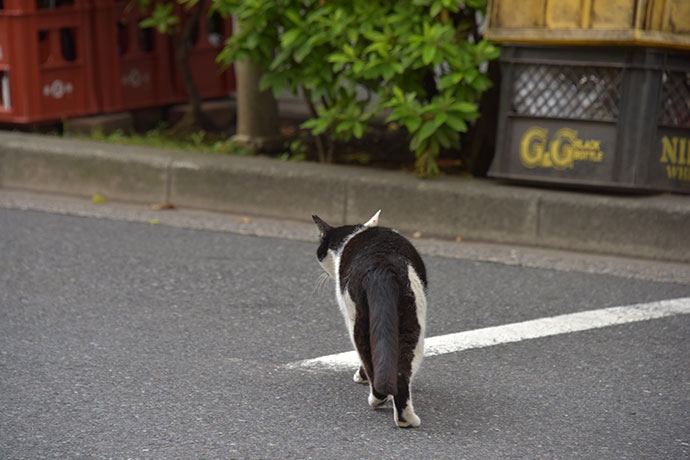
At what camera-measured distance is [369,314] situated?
124 inches

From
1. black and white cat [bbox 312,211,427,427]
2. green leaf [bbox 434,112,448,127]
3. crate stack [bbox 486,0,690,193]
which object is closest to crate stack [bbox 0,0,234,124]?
green leaf [bbox 434,112,448,127]

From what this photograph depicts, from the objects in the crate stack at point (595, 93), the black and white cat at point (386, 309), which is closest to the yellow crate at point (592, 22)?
the crate stack at point (595, 93)

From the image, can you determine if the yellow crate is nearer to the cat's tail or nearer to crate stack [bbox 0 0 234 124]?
the cat's tail

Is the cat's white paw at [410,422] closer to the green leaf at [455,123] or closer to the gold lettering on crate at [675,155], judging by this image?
the green leaf at [455,123]

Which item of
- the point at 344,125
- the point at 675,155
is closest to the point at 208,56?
the point at 344,125

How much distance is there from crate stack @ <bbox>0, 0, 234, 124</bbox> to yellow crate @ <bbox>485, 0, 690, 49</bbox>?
362 centimetres

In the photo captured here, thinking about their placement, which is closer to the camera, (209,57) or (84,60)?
(84,60)

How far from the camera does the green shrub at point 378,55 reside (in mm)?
5469

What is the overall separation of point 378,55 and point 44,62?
3.09 m

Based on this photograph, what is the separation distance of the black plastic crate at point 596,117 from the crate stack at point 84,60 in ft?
12.1

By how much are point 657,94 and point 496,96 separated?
1.28 m

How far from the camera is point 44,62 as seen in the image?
7230 mm

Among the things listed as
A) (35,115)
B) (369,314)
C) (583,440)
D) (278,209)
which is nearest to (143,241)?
(278,209)

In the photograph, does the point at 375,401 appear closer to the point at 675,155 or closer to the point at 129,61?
the point at 675,155
